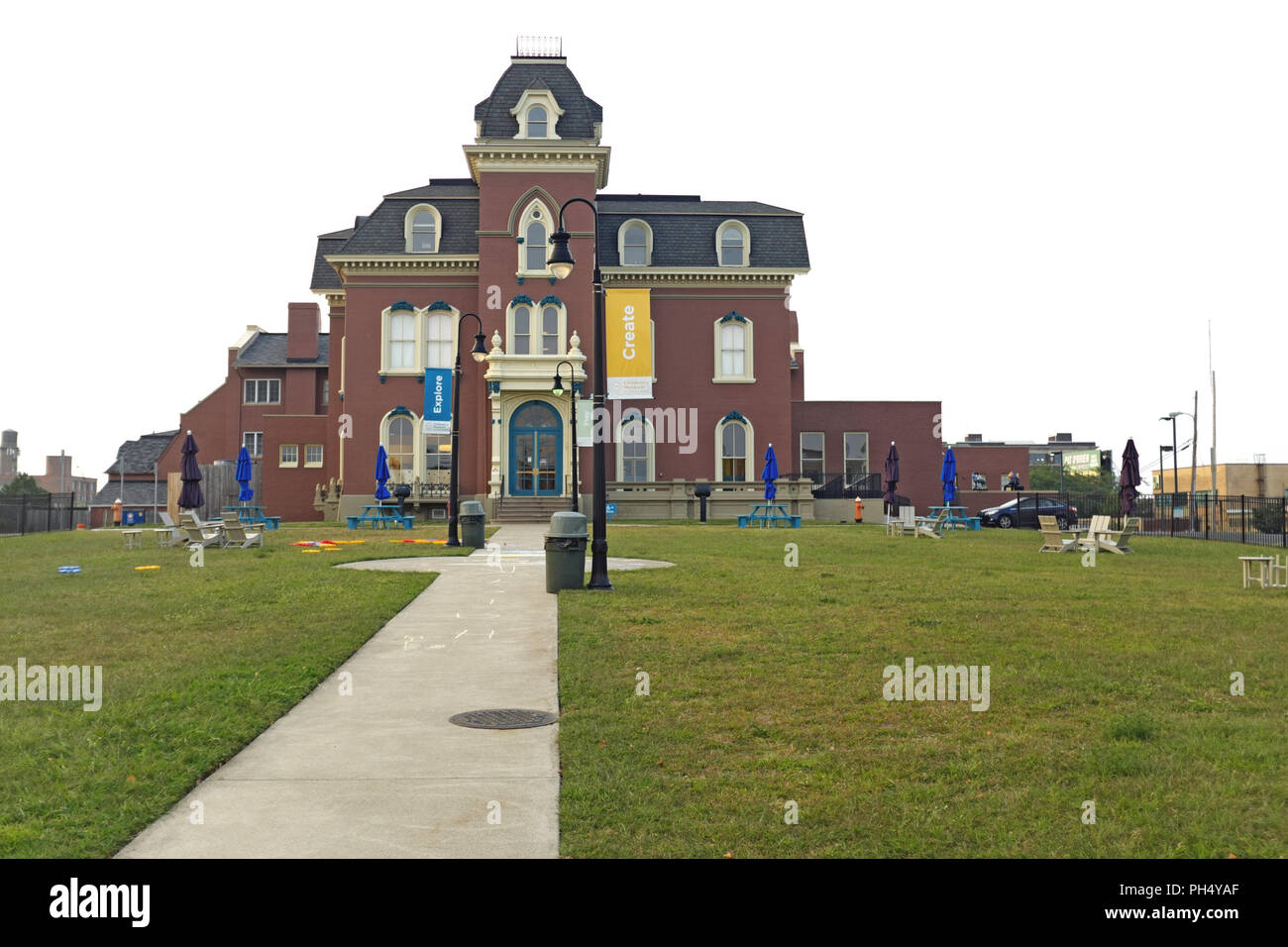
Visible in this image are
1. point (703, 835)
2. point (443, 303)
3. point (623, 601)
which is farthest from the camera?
point (443, 303)

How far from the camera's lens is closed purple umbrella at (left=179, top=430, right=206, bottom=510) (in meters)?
27.6

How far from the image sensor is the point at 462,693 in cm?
854

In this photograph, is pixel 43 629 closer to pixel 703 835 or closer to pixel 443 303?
pixel 703 835

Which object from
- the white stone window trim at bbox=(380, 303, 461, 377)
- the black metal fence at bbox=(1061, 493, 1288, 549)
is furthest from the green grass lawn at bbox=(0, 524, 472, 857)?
the black metal fence at bbox=(1061, 493, 1288, 549)

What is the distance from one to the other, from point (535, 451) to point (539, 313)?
553 cm

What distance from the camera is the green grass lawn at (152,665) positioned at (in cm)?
561

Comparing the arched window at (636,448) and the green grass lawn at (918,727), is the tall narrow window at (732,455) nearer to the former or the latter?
the arched window at (636,448)

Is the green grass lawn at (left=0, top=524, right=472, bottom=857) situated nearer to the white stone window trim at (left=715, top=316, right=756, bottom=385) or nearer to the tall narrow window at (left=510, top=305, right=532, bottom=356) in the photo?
the tall narrow window at (left=510, top=305, right=532, bottom=356)

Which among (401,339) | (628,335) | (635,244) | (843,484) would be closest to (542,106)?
(635,244)

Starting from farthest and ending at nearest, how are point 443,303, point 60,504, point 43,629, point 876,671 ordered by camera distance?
point 443,303, point 60,504, point 43,629, point 876,671

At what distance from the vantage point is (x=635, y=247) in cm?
4606
